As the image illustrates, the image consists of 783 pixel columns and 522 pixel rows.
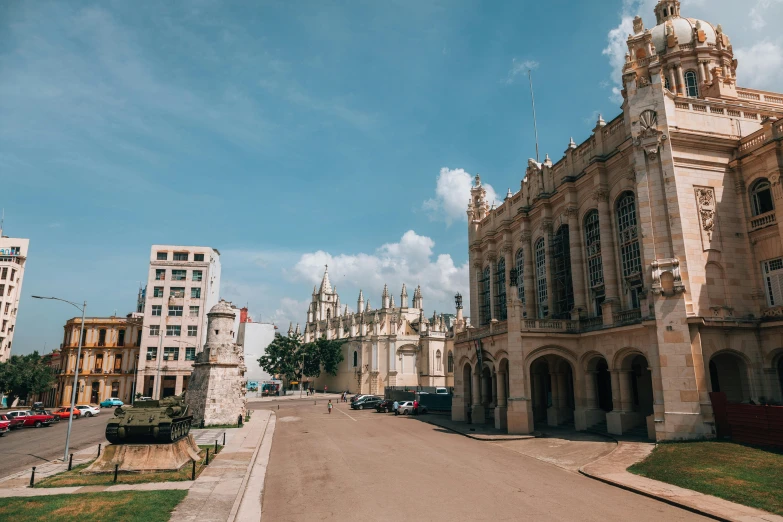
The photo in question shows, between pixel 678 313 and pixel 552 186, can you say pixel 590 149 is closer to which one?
pixel 552 186

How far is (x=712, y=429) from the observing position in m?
22.7

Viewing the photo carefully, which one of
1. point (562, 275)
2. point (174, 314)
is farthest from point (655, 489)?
point (174, 314)

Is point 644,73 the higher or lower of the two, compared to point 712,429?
higher

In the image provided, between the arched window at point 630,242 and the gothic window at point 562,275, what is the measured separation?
5268 millimetres

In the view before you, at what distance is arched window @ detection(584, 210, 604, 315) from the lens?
3278 centimetres

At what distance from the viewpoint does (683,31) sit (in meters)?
41.0

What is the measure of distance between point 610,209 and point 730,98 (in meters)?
14.2

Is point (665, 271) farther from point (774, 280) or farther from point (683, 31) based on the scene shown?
point (683, 31)

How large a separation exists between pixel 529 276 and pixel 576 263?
252 inches

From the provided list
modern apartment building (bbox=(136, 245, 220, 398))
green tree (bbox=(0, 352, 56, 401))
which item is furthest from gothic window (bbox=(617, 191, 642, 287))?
green tree (bbox=(0, 352, 56, 401))

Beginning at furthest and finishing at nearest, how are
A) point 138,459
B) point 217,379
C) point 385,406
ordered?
point 385,406 → point 217,379 → point 138,459

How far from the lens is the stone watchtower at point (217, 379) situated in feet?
118

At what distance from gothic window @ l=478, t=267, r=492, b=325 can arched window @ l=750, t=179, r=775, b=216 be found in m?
24.1

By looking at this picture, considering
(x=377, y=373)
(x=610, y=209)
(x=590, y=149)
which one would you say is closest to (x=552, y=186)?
(x=590, y=149)
